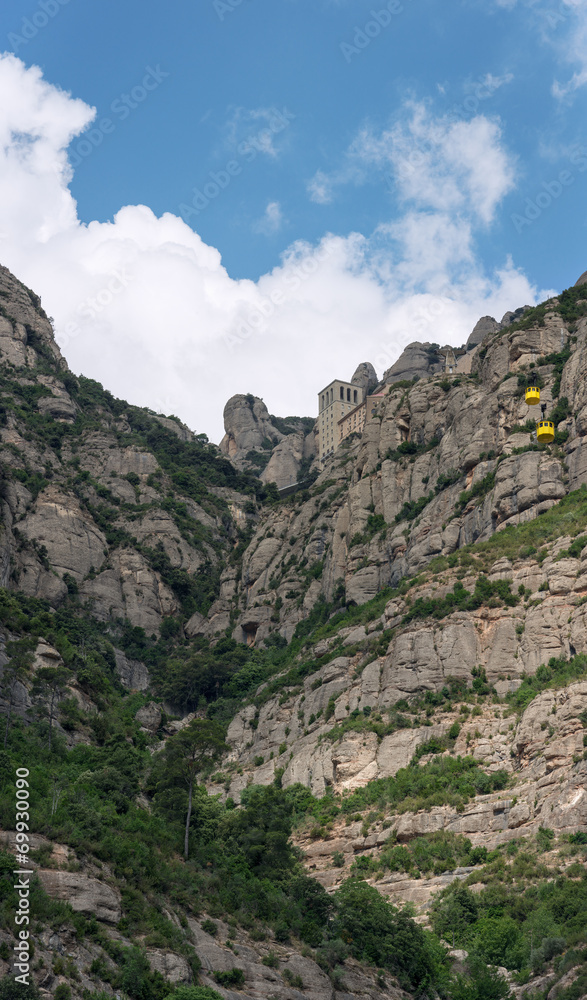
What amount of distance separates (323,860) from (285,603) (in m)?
48.3

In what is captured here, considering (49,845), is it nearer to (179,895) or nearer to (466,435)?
(179,895)

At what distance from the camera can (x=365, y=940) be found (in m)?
52.5

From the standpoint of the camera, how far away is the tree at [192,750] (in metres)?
57.3

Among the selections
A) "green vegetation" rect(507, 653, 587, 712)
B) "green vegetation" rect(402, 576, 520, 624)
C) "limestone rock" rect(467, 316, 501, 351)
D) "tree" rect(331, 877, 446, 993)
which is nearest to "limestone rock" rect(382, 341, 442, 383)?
"limestone rock" rect(467, 316, 501, 351)

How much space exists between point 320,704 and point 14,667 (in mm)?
27265

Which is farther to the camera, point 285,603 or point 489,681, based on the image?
point 285,603

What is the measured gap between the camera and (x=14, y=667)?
6306 cm

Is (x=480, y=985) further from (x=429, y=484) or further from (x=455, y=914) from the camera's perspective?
(x=429, y=484)

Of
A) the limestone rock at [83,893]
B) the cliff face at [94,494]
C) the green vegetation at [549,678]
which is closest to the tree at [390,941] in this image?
the limestone rock at [83,893]

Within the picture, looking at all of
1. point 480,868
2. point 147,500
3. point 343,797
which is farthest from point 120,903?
point 147,500

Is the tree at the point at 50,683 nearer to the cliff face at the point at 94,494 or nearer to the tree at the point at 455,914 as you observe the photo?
the tree at the point at 455,914

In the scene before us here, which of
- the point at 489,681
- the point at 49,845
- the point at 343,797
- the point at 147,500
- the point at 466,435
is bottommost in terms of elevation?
the point at 49,845

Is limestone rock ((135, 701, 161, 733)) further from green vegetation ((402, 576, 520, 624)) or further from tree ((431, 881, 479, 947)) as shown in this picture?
tree ((431, 881, 479, 947))

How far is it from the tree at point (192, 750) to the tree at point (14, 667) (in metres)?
10.4
